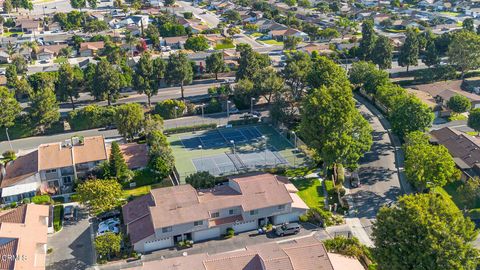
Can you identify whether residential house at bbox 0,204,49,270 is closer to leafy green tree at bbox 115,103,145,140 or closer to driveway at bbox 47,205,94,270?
driveway at bbox 47,205,94,270

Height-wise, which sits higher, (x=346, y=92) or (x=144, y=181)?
(x=346, y=92)

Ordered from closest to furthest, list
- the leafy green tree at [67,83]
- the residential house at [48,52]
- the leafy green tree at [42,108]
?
the leafy green tree at [42,108]
the leafy green tree at [67,83]
the residential house at [48,52]

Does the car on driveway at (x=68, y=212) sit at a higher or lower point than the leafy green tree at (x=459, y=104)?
lower

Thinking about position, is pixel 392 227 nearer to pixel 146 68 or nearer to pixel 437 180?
pixel 437 180

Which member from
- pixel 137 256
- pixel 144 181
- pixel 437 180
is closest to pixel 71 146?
pixel 144 181

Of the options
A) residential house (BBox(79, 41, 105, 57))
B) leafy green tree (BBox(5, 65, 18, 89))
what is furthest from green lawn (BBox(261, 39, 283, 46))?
leafy green tree (BBox(5, 65, 18, 89))

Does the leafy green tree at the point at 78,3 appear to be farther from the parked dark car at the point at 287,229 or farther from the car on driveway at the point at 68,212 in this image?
the parked dark car at the point at 287,229

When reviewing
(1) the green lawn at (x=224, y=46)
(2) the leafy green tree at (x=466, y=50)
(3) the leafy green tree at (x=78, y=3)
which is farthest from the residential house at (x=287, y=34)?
(3) the leafy green tree at (x=78, y=3)
